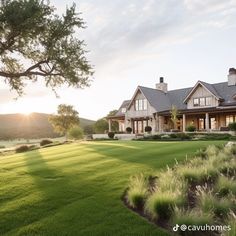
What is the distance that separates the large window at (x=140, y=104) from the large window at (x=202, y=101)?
8041 millimetres

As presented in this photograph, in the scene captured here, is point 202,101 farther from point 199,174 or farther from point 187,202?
point 187,202

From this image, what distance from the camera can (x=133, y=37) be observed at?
25.6 meters

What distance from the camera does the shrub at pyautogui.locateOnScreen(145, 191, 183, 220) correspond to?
889 centimetres

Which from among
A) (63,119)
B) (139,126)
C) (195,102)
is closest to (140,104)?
(139,126)

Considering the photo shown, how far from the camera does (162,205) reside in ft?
29.5

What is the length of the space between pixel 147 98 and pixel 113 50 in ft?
82.0

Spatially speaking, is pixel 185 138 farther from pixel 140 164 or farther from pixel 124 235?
pixel 124 235

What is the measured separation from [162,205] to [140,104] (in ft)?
153

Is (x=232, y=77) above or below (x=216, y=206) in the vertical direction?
above

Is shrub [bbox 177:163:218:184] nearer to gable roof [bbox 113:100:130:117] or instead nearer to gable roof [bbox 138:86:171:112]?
gable roof [bbox 138:86:171:112]

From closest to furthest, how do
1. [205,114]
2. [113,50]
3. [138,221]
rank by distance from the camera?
[138,221] → [113,50] → [205,114]

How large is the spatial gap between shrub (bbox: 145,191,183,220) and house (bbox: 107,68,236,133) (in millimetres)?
35654

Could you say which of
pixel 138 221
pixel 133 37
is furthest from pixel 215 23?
pixel 138 221

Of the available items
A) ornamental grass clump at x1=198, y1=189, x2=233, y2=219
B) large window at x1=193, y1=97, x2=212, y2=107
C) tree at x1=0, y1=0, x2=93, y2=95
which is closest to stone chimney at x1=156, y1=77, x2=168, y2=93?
large window at x1=193, y1=97, x2=212, y2=107
